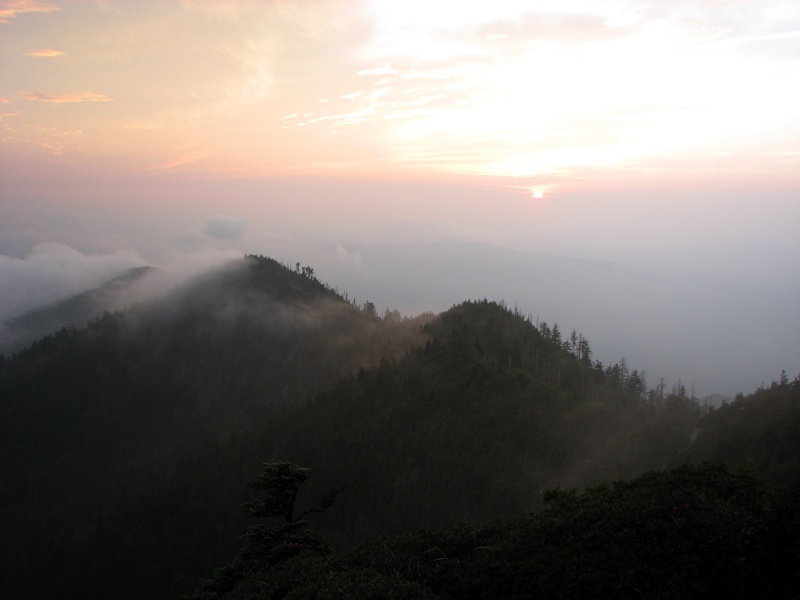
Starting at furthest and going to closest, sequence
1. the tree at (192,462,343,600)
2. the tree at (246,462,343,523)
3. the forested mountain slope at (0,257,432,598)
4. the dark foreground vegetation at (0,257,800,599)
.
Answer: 1. the forested mountain slope at (0,257,432,598)
2. the tree at (246,462,343,523)
3. the tree at (192,462,343,600)
4. the dark foreground vegetation at (0,257,800,599)

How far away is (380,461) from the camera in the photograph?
339 ft

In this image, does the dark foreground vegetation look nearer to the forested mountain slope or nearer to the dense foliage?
the dense foliage

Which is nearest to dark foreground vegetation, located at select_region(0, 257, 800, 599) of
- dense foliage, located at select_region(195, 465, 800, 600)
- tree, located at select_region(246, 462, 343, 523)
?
dense foliage, located at select_region(195, 465, 800, 600)

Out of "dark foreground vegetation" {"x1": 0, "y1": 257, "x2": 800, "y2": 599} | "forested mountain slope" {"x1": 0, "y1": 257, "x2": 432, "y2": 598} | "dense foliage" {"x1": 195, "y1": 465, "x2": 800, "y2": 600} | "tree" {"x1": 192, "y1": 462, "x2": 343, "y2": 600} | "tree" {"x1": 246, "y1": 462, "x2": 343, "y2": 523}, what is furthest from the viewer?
"forested mountain slope" {"x1": 0, "y1": 257, "x2": 432, "y2": 598}

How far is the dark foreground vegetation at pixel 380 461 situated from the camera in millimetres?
16594

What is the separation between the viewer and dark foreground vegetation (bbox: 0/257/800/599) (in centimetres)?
1659

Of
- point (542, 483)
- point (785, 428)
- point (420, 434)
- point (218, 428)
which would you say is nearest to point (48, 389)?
point (218, 428)

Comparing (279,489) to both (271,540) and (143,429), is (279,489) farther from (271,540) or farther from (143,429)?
(143,429)

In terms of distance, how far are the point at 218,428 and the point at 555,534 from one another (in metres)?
148

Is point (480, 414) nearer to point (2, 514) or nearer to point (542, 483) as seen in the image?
point (542, 483)

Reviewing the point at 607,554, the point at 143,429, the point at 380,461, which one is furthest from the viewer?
the point at 143,429

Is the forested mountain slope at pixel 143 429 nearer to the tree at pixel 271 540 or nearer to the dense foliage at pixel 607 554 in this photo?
the tree at pixel 271 540

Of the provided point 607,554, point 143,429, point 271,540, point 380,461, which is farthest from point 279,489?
point 143,429

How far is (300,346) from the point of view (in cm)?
17375
